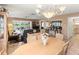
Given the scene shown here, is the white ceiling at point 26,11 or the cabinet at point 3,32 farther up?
the white ceiling at point 26,11

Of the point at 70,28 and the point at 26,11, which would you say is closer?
the point at 26,11

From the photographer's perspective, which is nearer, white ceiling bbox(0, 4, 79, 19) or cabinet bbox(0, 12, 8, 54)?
white ceiling bbox(0, 4, 79, 19)

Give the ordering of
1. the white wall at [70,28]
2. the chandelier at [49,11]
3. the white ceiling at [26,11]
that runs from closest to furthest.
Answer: the white ceiling at [26,11], the chandelier at [49,11], the white wall at [70,28]

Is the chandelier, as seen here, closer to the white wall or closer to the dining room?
the dining room

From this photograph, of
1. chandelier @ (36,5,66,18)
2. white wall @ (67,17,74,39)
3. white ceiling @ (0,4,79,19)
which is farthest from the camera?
white wall @ (67,17,74,39)

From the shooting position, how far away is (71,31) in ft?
6.31

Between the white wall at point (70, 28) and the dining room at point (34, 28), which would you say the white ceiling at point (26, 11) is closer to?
the dining room at point (34, 28)

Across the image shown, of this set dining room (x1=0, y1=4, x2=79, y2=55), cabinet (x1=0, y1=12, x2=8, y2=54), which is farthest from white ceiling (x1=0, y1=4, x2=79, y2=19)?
cabinet (x1=0, y1=12, x2=8, y2=54)

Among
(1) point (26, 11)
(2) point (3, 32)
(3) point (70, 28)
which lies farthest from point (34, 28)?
(3) point (70, 28)

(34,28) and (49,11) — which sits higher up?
(49,11)

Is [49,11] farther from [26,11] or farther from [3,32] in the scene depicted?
[3,32]

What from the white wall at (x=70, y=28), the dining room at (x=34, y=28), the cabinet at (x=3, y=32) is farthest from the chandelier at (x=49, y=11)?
the cabinet at (x=3, y=32)

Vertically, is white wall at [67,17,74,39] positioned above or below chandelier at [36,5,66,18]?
below
